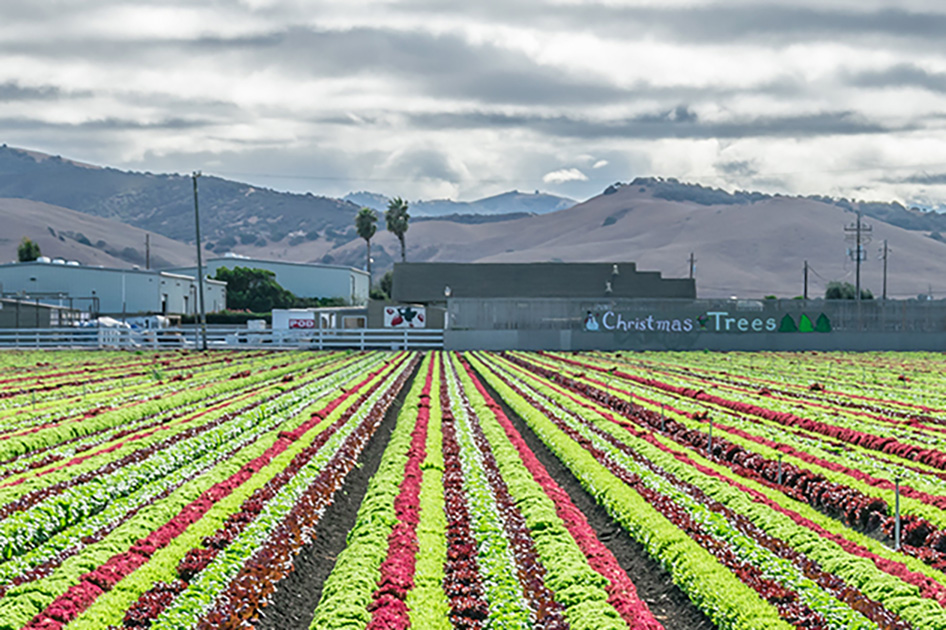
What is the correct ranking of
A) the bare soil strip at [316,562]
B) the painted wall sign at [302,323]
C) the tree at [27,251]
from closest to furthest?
1. the bare soil strip at [316,562]
2. the painted wall sign at [302,323]
3. the tree at [27,251]

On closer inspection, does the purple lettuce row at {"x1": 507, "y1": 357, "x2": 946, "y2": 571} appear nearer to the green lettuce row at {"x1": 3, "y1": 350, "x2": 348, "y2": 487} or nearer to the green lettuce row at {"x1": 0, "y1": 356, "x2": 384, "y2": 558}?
the green lettuce row at {"x1": 0, "y1": 356, "x2": 384, "y2": 558}

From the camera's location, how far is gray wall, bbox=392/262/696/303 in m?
99.6

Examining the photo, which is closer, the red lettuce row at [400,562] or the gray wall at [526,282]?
the red lettuce row at [400,562]

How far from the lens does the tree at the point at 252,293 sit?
135375mm

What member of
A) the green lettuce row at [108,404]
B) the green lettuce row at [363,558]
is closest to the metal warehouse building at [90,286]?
the green lettuce row at [108,404]

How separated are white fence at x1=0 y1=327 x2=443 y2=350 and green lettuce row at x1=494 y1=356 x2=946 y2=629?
4915 cm

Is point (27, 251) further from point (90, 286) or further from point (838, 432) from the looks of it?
point (838, 432)

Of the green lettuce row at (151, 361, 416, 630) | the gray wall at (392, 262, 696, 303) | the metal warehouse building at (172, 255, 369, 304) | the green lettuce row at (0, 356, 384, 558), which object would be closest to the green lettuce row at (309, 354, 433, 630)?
the green lettuce row at (151, 361, 416, 630)

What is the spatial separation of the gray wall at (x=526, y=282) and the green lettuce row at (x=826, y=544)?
8094 cm

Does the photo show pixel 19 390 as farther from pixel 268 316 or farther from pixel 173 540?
pixel 268 316

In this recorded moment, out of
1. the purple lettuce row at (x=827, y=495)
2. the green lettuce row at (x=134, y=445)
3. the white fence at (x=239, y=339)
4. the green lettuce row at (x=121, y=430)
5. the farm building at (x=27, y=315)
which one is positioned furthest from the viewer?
the farm building at (x=27, y=315)

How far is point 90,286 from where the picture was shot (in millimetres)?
104875

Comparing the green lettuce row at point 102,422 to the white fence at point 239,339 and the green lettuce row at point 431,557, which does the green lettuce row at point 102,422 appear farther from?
the white fence at point 239,339

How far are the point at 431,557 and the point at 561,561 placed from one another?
168 cm
